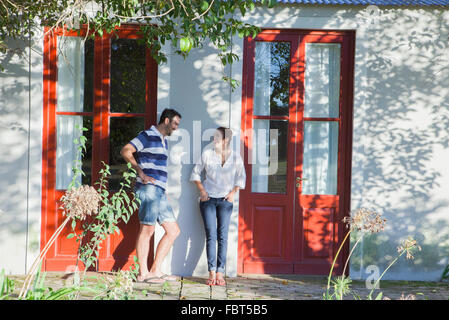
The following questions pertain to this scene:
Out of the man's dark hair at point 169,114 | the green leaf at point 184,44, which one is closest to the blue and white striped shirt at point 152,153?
the man's dark hair at point 169,114

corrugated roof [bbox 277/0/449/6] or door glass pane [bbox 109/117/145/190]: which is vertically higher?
corrugated roof [bbox 277/0/449/6]

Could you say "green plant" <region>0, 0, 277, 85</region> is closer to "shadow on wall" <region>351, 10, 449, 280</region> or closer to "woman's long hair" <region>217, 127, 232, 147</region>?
"woman's long hair" <region>217, 127, 232, 147</region>

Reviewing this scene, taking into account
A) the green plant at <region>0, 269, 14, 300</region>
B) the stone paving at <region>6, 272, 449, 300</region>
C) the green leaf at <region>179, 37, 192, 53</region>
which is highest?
the green leaf at <region>179, 37, 192, 53</region>

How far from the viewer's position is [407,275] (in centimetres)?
629

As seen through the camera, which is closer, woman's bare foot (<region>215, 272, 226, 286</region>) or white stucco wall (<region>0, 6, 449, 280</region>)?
woman's bare foot (<region>215, 272, 226, 286</region>)

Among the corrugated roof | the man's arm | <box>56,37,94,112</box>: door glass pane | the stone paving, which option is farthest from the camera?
<box>56,37,94,112</box>: door glass pane

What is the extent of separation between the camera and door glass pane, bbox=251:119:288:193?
644cm

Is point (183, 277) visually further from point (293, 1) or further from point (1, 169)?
point (293, 1)

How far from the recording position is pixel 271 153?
6.45m

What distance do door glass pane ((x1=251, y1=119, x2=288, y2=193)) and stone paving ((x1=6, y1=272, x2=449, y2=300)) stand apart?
3.79ft

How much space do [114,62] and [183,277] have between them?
2.77 meters

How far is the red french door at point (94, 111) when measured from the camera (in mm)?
6242

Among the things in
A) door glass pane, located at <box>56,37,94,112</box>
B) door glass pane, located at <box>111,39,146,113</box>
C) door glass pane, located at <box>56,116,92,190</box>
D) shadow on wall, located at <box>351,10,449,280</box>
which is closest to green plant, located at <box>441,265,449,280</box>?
shadow on wall, located at <box>351,10,449,280</box>
